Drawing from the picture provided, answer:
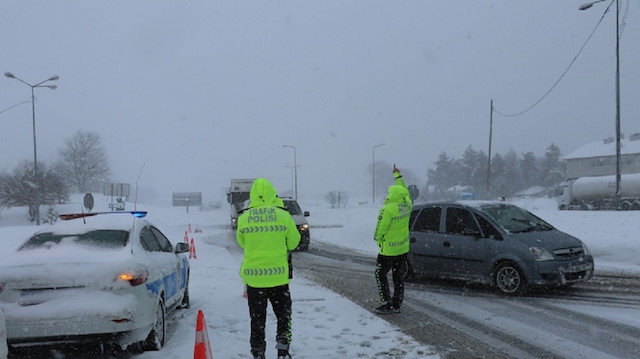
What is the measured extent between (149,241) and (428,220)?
5.99m

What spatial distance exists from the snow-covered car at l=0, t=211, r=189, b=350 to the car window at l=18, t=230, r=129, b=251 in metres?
0.01

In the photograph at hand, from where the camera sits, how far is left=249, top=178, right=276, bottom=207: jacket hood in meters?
5.25

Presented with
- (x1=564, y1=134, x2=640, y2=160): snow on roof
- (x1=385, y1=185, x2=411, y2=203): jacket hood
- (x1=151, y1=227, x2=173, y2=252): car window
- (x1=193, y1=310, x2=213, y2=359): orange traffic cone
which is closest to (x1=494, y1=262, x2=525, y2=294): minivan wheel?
(x1=385, y1=185, x2=411, y2=203): jacket hood

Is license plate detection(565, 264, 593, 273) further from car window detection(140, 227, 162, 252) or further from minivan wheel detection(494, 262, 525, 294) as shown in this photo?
car window detection(140, 227, 162, 252)

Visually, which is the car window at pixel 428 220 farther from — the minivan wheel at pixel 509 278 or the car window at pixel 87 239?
the car window at pixel 87 239

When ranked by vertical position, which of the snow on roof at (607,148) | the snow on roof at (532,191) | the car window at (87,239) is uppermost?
the snow on roof at (607,148)

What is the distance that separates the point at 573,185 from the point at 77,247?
53675 mm

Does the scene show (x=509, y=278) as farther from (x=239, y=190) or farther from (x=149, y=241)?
(x=239, y=190)

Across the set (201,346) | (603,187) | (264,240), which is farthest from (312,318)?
(603,187)

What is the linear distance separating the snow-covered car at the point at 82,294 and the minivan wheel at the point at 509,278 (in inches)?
232

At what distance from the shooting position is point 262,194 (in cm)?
525

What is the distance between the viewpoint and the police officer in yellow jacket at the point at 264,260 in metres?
5.14

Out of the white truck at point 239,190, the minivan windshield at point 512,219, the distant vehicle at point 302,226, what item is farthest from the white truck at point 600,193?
the minivan windshield at point 512,219

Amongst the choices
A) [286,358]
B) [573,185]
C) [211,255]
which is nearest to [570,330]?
[286,358]
